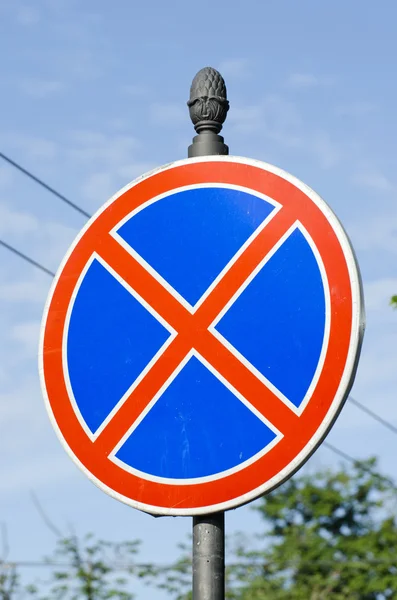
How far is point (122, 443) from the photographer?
80.0 inches

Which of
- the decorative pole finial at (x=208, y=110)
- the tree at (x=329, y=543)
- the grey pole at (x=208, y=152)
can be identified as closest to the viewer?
the grey pole at (x=208, y=152)

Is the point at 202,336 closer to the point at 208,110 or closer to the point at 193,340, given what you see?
the point at 193,340

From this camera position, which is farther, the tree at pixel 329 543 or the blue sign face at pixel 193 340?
the tree at pixel 329 543

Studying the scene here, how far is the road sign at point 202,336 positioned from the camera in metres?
1.96

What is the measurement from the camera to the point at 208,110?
7.48 feet

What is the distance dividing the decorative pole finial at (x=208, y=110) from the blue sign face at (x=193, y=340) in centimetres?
12

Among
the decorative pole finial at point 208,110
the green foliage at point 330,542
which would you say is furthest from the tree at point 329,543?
the decorative pole finial at point 208,110

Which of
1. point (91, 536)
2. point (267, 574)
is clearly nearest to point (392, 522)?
point (267, 574)

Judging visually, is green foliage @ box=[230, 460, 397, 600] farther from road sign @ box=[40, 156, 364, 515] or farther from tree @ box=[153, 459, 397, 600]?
road sign @ box=[40, 156, 364, 515]

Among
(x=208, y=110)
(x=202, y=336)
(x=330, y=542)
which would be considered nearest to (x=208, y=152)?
(x=208, y=110)

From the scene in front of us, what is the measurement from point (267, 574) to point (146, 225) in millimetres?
25222

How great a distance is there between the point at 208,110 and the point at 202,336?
1.69 feet

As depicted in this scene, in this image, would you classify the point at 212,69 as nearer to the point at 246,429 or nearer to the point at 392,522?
the point at 246,429

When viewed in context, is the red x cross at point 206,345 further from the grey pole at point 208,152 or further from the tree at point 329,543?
the tree at point 329,543
